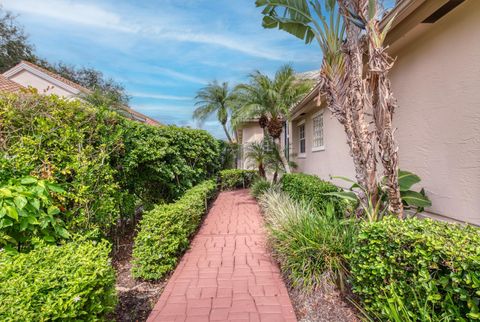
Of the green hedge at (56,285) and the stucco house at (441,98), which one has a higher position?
the stucco house at (441,98)

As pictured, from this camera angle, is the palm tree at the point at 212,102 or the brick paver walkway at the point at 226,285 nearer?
the brick paver walkway at the point at 226,285

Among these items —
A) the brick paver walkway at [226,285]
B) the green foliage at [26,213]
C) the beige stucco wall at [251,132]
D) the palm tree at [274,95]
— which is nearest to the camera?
the green foliage at [26,213]

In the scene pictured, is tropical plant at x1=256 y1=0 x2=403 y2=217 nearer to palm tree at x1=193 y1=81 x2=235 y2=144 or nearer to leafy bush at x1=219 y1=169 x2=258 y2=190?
leafy bush at x1=219 y1=169 x2=258 y2=190

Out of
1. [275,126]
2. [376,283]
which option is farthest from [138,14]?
[376,283]

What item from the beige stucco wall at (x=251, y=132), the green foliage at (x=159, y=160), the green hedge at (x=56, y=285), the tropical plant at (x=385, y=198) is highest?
the beige stucco wall at (x=251, y=132)

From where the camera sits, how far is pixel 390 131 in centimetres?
362

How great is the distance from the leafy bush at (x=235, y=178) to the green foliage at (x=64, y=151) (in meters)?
11.0

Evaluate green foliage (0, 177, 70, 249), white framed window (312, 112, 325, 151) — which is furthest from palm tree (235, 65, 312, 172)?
green foliage (0, 177, 70, 249)

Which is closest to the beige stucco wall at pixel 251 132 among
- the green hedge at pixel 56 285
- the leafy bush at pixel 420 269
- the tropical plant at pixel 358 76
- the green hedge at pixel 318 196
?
the green hedge at pixel 318 196

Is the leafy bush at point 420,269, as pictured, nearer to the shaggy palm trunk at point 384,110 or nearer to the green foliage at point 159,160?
the shaggy palm trunk at point 384,110

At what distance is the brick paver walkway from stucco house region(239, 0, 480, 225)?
3.06m

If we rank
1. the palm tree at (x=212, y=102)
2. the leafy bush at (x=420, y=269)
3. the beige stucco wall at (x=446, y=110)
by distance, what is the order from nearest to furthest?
the leafy bush at (x=420, y=269) → the beige stucco wall at (x=446, y=110) → the palm tree at (x=212, y=102)

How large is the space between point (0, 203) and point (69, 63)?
1536 inches

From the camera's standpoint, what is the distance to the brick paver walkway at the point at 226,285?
323 centimetres
